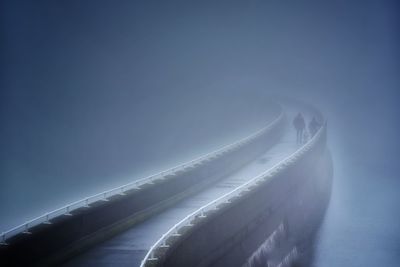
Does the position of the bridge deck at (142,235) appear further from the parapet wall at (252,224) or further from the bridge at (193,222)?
the parapet wall at (252,224)

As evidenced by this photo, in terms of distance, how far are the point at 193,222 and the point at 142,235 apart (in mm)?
→ 2373

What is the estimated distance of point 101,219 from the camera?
15.2 meters

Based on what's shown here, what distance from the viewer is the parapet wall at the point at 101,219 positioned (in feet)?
39.7

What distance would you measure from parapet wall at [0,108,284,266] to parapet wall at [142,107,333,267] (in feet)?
7.83

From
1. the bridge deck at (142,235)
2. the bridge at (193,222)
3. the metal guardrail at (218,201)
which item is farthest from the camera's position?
the bridge deck at (142,235)

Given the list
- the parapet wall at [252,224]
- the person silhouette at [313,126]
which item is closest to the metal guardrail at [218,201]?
the parapet wall at [252,224]

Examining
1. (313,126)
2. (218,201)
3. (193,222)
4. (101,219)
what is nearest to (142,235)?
(101,219)

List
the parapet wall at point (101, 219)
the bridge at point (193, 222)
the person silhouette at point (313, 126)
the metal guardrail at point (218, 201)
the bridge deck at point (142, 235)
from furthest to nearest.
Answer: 1. the person silhouette at point (313, 126)
2. the bridge deck at point (142, 235)
3. the bridge at point (193, 222)
4. the parapet wall at point (101, 219)
5. the metal guardrail at point (218, 201)

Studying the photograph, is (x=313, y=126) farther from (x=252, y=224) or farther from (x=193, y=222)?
(x=193, y=222)

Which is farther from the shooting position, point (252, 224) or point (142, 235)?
point (252, 224)

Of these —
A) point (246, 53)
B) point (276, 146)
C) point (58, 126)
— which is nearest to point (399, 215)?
point (276, 146)

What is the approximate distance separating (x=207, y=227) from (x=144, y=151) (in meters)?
51.0

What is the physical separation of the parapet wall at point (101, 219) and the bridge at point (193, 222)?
26mm

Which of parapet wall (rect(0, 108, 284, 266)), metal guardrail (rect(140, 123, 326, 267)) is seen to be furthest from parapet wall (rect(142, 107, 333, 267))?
parapet wall (rect(0, 108, 284, 266))
